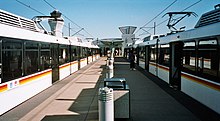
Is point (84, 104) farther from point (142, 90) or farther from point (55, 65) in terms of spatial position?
point (55, 65)

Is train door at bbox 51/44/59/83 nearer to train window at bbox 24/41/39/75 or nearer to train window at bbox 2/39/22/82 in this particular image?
train window at bbox 24/41/39/75

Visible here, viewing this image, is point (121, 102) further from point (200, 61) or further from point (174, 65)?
point (174, 65)

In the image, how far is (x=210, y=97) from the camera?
280 inches

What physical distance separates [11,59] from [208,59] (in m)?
6.07

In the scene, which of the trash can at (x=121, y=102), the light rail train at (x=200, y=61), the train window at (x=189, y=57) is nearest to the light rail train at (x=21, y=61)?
the trash can at (x=121, y=102)

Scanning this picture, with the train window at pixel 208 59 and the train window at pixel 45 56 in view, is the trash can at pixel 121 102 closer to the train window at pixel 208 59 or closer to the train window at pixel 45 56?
the train window at pixel 208 59

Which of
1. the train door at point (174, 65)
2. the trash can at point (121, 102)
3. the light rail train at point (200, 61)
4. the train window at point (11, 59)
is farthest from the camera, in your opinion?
the train door at point (174, 65)

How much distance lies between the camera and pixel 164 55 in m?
14.3

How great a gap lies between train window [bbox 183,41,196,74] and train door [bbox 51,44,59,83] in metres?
6.97

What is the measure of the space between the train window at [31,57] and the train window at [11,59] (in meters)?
0.57

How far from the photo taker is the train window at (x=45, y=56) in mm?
11375

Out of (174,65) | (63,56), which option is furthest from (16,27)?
(63,56)

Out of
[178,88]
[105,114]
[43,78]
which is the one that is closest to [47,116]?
[105,114]

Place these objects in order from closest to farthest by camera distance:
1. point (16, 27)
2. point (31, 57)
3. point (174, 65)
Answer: point (16, 27) → point (31, 57) → point (174, 65)
